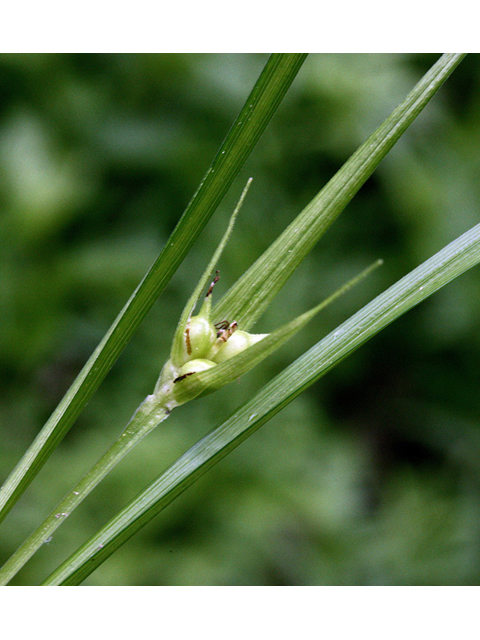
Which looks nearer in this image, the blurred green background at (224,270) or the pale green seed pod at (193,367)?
the pale green seed pod at (193,367)

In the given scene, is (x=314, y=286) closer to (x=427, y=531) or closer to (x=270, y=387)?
(x=427, y=531)

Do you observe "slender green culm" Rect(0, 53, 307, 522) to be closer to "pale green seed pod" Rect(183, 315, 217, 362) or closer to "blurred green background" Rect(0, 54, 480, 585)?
"pale green seed pod" Rect(183, 315, 217, 362)

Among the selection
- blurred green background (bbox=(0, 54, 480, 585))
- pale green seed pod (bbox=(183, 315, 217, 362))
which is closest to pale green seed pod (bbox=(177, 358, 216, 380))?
pale green seed pod (bbox=(183, 315, 217, 362))

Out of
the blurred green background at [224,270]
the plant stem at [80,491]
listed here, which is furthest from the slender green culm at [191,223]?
the blurred green background at [224,270]

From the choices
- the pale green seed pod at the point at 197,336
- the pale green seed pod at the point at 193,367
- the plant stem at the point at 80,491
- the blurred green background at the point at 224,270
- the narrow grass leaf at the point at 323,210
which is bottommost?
the plant stem at the point at 80,491

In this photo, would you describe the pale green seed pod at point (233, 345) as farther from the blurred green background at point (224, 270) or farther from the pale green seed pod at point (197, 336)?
the blurred green background at point (224, 270)

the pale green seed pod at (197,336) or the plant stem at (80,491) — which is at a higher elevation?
the pale green seed pod at (197,336)

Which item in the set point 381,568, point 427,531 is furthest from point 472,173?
point 381,568
